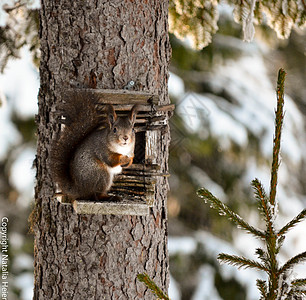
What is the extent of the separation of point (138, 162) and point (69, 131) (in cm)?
37

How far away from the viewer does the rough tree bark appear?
5.60 feet

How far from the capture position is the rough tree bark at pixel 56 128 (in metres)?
1.71

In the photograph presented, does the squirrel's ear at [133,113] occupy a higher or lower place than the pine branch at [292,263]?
higher

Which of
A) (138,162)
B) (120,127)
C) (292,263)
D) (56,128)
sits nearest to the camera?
(292,263)

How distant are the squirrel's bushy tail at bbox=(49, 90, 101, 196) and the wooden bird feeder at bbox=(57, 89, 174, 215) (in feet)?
0.11

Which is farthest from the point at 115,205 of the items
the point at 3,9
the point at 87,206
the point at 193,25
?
the point at 3,9

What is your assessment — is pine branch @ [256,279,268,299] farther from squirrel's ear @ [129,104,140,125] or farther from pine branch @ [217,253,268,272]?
squirrel's ear @ [129,104,140,125]

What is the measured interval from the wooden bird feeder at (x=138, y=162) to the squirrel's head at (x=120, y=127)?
5 cm

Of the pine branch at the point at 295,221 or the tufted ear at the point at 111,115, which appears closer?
the pine branch at the point at 295,221

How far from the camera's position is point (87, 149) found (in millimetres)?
1687


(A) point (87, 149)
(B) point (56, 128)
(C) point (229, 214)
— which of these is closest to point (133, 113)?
(A) point (87, 149)

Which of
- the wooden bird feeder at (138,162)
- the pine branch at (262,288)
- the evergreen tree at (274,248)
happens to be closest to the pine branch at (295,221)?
the evergreen tree at (274,248)

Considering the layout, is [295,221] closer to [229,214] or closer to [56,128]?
[229,214]

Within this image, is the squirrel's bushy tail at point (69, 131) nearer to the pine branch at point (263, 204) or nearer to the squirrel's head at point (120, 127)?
the squirrel's head at point (120, 127)
